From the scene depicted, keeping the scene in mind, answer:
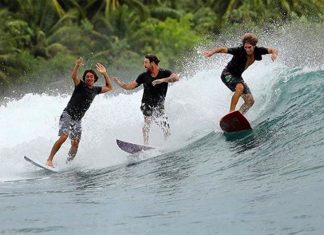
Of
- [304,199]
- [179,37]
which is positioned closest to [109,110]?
[304,199]

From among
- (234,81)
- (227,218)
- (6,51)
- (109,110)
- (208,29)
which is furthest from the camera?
(208,29)

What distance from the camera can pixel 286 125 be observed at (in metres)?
10.1

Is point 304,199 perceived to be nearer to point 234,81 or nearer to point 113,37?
point 234,81

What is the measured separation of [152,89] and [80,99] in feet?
3.13

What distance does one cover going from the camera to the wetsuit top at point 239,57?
10148mm

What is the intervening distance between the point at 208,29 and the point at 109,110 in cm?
2332

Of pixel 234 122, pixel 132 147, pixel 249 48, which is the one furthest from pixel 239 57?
pixel 132 147

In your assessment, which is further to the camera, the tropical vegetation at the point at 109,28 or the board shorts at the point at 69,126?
the tropical vegetation at the point at 109,28

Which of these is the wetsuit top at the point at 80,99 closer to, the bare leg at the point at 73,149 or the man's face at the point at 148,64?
the bare leg at the point at 73,149

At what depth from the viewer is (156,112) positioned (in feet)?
34.2

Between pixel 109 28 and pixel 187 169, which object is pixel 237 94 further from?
pixel 109 28

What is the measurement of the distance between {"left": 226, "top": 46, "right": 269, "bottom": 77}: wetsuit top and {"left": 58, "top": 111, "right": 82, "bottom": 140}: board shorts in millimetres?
2153

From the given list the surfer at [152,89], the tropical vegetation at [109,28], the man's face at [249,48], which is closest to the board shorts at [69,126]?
the surfer at [152,89]

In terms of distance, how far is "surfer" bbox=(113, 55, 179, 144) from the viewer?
1011cm
